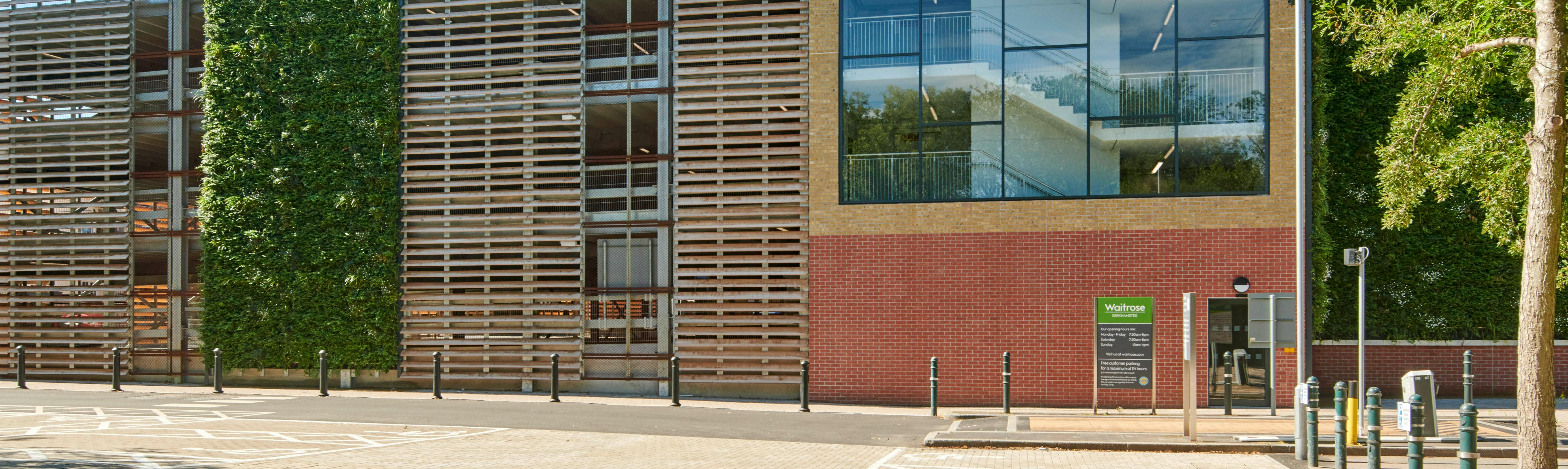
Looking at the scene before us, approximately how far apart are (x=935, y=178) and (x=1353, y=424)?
745cm

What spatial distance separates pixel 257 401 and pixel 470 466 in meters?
8.97

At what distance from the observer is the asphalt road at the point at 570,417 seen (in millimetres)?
13273

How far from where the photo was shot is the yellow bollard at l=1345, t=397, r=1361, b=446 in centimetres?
1082

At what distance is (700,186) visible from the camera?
1820 centimetres

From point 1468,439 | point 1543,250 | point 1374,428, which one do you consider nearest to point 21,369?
point 1374,428

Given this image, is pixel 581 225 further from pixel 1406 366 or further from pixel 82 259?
pixel 1406 366

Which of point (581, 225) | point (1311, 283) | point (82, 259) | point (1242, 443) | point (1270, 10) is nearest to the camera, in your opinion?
point (1242, 443)

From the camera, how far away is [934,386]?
598 inches

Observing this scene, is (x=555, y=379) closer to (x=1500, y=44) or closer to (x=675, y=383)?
(x=675, y=383)

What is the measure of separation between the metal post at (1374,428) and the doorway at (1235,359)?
7.06 meters

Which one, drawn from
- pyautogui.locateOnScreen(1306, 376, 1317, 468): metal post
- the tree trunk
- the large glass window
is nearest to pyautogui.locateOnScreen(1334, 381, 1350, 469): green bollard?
pyautogui.locateOnScreen(1306, 376, 1317, 468): metal post

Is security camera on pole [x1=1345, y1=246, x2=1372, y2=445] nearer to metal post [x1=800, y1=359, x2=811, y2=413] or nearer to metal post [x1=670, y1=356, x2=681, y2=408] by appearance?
metal post [x1=800, y1=359, x2=811, y2=413]

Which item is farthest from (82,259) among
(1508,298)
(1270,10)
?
(1508,298)

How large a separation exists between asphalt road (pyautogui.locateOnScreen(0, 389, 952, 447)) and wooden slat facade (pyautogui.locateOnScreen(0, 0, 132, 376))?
3.32 meters
